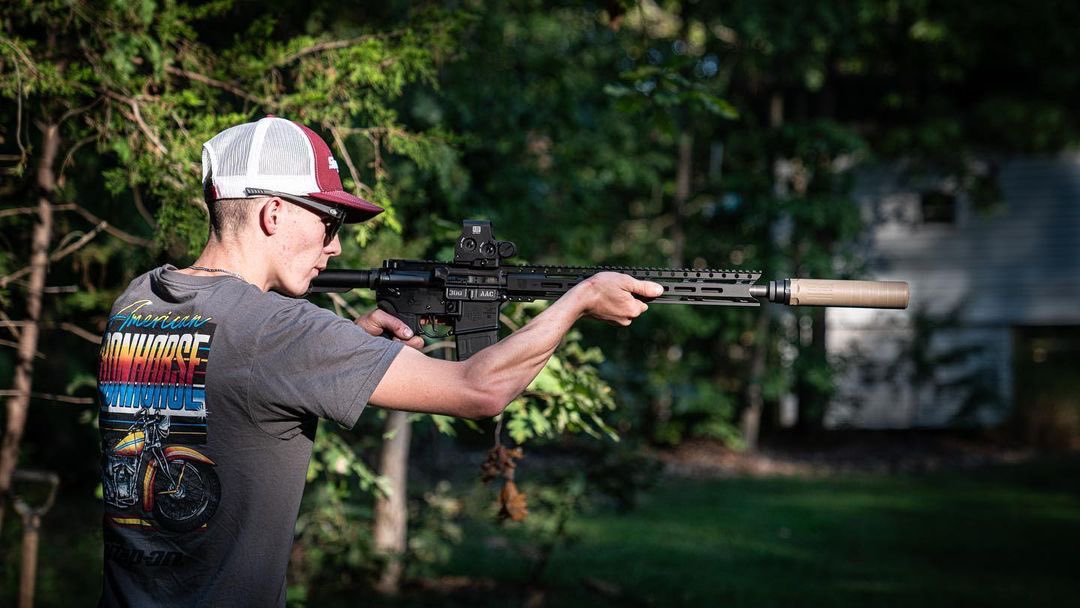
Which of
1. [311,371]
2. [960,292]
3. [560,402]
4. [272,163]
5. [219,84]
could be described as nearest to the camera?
[311,371]

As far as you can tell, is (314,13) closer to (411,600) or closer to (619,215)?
(411,600)

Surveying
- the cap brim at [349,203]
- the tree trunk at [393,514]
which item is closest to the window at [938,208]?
the tree trunk at [393,514]

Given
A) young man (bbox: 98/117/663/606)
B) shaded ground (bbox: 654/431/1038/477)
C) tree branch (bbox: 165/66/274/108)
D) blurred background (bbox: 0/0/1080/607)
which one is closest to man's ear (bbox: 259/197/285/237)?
young man (bbox: 98/117/663/606)

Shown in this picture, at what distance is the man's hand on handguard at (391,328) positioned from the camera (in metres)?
3.69

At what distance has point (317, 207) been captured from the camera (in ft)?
9.16

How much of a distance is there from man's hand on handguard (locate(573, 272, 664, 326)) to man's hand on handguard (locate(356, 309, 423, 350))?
0.84m

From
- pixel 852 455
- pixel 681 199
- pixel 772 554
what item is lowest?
→ pixel 772 554

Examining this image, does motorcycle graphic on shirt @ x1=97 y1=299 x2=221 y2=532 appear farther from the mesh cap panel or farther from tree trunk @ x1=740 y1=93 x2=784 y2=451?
tree trunk @ x1=740 y1=93 x2=784 y2=451

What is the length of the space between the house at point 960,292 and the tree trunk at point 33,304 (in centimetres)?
1871

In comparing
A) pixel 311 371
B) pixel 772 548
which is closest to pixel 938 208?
pixel 772 548

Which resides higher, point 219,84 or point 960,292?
point 960,292

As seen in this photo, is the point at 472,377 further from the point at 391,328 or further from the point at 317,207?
the point at 391,328

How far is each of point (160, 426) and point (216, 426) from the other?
145mm

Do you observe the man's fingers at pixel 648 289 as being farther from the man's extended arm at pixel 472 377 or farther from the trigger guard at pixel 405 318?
the trigger guard at pixel 405 318
